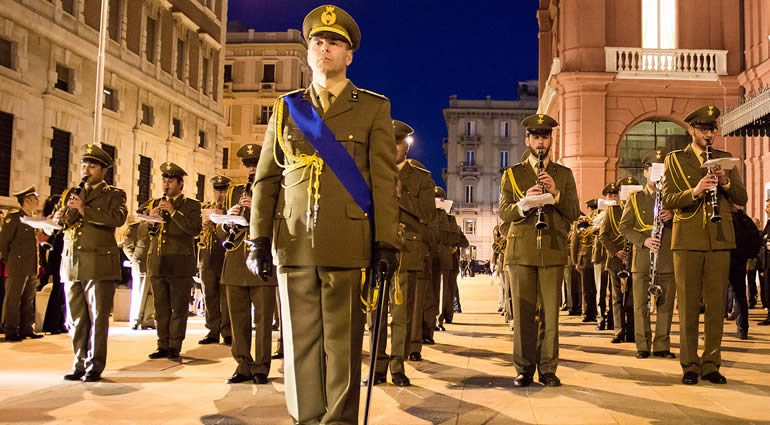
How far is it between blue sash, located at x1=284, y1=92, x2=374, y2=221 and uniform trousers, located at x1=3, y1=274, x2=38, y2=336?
905 centimetres

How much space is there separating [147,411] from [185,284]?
374 cm

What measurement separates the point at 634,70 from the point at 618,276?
14428 mm

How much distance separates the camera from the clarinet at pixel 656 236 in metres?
8.80

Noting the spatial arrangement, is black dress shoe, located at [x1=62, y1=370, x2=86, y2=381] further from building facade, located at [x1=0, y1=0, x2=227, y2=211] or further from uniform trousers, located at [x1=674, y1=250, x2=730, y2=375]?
building facade, located at [x1=0, y1=0, x2=227, y2=211]

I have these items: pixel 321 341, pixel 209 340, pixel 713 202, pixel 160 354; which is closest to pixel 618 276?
pixel 713 202

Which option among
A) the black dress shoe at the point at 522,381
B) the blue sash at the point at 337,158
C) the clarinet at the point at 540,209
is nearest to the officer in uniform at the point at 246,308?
the black dress shoe at the point at 522,381

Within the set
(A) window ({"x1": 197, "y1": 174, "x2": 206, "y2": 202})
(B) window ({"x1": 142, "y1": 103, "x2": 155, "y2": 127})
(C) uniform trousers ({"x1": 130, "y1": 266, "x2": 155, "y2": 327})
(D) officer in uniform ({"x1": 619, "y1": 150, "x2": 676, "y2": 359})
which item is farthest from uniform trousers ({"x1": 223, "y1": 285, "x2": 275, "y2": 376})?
(A) window ({"x1": 197, "y1": 174, "x2": 206, "y2": 202})

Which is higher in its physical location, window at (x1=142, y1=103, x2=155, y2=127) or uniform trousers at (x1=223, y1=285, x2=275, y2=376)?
window at (x1=142, y1=103, x2=155, y2=127)

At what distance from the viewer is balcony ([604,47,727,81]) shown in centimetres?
2334

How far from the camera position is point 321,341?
4.32m

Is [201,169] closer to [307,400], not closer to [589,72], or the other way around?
[589,72]

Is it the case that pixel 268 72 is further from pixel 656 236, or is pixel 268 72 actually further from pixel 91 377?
pixel 91 377

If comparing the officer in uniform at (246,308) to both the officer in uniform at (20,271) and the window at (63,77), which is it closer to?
the officer in uniform at (20,271)

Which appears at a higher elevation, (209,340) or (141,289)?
(141,289)
